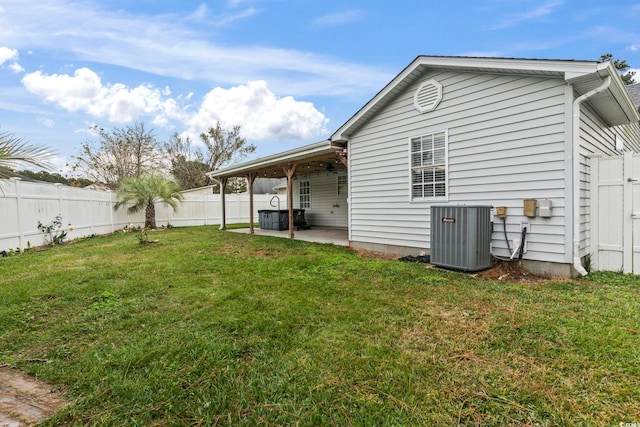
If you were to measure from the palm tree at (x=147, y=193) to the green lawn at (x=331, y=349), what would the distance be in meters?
9.38

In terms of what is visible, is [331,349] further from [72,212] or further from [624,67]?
[624,67]

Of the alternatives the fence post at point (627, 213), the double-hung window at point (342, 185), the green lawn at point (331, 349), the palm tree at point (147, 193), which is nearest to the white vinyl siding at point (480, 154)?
the fence post at point (627, 213)

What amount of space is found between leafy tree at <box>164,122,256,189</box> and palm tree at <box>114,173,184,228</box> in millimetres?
13109

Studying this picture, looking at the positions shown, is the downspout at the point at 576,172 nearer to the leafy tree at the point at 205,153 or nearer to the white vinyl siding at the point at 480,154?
the white vinyl siding at the point at 480,154

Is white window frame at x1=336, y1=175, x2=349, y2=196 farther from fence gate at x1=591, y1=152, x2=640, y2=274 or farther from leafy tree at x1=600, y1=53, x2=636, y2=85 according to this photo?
leafy tree at x1=600, y1=53, x2=636, y2=85

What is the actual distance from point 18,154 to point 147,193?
12095mm

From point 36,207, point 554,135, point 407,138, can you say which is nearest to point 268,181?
point 36,207

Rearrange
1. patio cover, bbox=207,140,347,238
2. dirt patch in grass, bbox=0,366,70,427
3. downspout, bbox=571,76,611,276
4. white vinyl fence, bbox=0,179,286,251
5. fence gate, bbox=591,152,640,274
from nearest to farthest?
dirt patch in grass, bbox=0,366,70,427 < downspout, bbox=571,76,611,276 < fence gate, bbox=591,152,640,274 < white vinyl fence, bbox=0,179,286,251 < patio cover, bbox=207,140,347,238

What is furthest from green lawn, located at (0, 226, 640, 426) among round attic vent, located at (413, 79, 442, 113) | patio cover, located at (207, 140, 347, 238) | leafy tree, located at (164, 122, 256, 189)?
leafy tree, located at (164, 122, 256, 189)

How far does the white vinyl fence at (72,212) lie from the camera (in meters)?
7.36

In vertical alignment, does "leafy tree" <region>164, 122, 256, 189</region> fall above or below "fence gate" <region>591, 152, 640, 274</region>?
above

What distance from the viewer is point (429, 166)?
5844 mm

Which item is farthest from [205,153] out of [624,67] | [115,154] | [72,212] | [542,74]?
[624,67]

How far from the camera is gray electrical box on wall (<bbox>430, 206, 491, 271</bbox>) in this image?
15.3 feet
